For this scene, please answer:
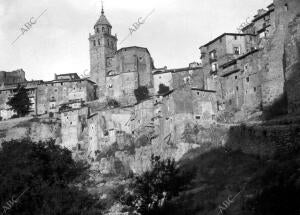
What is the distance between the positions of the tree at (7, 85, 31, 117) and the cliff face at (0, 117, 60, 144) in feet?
16.2

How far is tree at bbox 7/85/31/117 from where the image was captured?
84500 millimetres

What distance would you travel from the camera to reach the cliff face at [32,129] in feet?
253

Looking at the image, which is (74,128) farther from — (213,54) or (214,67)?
(213,54)

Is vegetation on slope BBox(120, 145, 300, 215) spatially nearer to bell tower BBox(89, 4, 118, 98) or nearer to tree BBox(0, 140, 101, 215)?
tree BBox(0, 140, 101, 215)

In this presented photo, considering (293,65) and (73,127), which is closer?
(293,65)

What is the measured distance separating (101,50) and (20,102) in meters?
17.1

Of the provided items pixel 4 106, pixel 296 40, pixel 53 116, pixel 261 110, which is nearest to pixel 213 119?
pixel 261 110

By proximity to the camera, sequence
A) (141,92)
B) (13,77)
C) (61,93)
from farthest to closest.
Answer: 1. (13,77)
2. (61,93)
3. (141,92)

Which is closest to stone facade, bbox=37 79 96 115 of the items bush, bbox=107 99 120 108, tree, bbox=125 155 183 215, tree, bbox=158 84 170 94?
bush, bbox=107 99 120 108

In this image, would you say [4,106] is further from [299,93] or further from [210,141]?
[299,93]

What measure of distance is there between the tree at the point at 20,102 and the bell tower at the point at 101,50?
39.2 ft

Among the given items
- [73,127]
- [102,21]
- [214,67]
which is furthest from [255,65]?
[102,21]

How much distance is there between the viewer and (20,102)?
8519cm

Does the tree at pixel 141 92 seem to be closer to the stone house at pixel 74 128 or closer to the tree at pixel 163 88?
the tree at pixel 163 88
